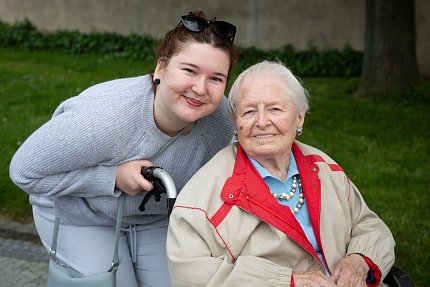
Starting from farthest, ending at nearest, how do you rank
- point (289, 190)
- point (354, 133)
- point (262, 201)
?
point (354, 133)
point (289, 190)
point (262, 201)

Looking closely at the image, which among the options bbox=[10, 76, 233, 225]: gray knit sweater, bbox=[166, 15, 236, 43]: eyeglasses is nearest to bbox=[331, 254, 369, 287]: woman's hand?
bbox=[10, 76, 233, 225]: gray knit sweater

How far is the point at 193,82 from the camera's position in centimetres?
280

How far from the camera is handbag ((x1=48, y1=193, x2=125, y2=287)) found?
293 cm

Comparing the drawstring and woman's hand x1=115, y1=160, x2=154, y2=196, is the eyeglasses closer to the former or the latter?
woman's hand x1=115, y1=160, x2=154, y2=196

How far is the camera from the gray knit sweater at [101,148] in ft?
9.43

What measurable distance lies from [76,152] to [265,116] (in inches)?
30.4

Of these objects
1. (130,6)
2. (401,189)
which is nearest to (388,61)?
(401,189)

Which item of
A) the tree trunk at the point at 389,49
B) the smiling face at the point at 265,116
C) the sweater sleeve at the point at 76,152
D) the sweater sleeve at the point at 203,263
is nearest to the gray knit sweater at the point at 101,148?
the sweater sleeve at the point at 76,152

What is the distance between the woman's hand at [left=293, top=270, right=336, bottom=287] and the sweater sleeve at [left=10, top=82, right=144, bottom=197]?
0.87 metres

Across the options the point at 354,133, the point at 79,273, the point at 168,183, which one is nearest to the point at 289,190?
the point at 168,183

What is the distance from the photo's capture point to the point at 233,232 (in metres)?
2.65

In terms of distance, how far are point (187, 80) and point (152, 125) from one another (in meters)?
0.27

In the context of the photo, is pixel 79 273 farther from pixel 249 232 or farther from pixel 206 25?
pixel 206 25

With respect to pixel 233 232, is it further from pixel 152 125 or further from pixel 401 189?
pixel 401 189
